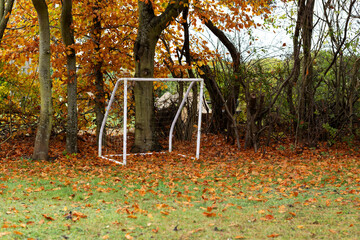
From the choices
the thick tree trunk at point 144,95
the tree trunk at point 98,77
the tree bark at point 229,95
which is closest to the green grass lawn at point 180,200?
the thick tree trunk at point 144,95

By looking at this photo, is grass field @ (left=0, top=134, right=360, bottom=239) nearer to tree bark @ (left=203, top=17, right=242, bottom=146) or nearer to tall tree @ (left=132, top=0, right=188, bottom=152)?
tall tree @ (left=132, top=0, right=188, bottom=152)

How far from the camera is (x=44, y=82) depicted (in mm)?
9516

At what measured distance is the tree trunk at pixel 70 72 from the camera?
9.99 metres

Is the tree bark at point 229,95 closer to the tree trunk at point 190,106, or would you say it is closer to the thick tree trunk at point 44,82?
the tree trunk at point 190,106

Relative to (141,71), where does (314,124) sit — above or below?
below

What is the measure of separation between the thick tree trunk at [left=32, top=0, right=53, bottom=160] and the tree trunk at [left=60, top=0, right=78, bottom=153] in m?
0.62

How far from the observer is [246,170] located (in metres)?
8.21

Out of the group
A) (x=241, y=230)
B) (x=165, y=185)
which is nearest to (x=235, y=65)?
(x=165, y=185)

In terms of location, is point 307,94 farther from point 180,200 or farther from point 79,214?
point 79,214

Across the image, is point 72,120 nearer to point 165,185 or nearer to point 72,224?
point 165,185

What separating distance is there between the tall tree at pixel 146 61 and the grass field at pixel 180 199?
144cm

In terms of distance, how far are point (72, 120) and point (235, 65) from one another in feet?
17.7

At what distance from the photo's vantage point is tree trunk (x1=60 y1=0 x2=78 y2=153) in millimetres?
9992

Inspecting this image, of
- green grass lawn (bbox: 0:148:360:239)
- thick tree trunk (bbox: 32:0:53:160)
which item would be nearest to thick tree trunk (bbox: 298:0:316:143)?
green grass lawn (bbox: 0:148:360:239)
